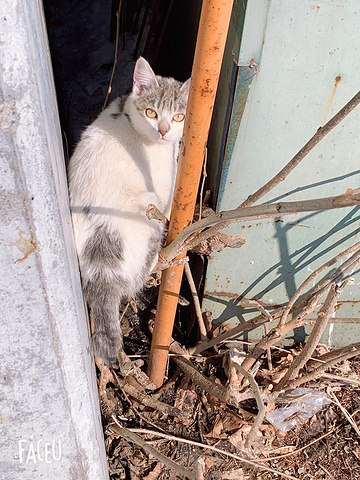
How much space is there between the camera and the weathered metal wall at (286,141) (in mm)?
1483

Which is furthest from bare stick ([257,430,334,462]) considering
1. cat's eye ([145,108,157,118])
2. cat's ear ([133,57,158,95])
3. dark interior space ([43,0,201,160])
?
dark interior space ([43,0,201,160])

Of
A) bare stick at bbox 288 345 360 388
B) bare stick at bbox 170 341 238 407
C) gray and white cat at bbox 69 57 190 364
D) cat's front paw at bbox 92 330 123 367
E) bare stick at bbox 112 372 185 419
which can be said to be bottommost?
bare stick at bbox 112 372 185 419

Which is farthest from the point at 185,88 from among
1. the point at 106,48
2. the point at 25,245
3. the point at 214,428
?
the point at 106,48

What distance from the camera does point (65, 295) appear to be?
3.92ft

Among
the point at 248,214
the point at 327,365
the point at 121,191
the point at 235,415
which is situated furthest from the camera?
the point at 235,415

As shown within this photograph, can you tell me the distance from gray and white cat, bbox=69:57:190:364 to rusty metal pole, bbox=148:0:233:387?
0.19 metres

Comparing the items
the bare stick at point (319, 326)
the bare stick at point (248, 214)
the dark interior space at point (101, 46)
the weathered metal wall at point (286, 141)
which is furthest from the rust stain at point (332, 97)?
the dark interior space at point (101, 46)

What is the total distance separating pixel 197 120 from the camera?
1290mm

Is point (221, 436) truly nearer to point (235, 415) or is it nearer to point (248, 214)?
point (235, 415)

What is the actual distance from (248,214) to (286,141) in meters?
0.60

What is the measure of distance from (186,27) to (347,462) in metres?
2.39

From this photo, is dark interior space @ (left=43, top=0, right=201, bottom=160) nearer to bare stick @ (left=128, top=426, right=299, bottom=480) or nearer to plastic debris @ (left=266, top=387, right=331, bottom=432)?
bare stick @ (left=128, top=426, right=299, bottom=480)

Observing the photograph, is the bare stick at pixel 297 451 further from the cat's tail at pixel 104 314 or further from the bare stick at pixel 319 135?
the bare stick at pixel 319 135

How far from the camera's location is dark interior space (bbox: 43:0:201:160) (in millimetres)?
2998
